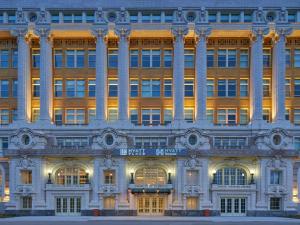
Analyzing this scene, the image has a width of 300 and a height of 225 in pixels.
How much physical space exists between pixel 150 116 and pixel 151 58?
9.66m

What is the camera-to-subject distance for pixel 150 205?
235ft

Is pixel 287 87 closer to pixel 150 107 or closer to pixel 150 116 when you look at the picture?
pixel 150 107

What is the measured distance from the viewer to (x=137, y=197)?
7138 centimetres

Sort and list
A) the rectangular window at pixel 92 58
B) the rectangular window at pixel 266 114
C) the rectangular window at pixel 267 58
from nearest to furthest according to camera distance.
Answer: the rectangular window at pixel 266 114, the rectangular window at pixel 267 58, the rectangular window at pixel 92 58

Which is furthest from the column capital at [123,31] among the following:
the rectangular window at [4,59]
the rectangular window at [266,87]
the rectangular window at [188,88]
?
the rectangular window at [266,87]

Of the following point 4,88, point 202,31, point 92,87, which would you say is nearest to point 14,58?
point 4,88

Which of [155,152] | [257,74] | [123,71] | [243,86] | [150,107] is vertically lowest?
[155,152]

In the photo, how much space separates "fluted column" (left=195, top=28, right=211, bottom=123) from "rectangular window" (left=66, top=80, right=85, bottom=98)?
19100 mm

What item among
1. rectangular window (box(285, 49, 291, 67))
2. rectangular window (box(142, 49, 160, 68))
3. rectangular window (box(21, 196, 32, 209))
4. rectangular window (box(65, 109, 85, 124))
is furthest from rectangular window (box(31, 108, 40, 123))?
rectangular window (box(285, 49, 291, 67))

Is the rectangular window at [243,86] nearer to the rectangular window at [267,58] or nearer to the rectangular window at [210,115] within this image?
the rectangular window at [267,58]

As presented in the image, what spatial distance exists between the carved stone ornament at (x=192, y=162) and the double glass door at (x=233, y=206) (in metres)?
6.72

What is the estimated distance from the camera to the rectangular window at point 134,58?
77.9 m

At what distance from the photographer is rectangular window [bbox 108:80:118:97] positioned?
77.6 metres

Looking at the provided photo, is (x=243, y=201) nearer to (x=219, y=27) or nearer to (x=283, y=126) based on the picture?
(x=283, y=126)
